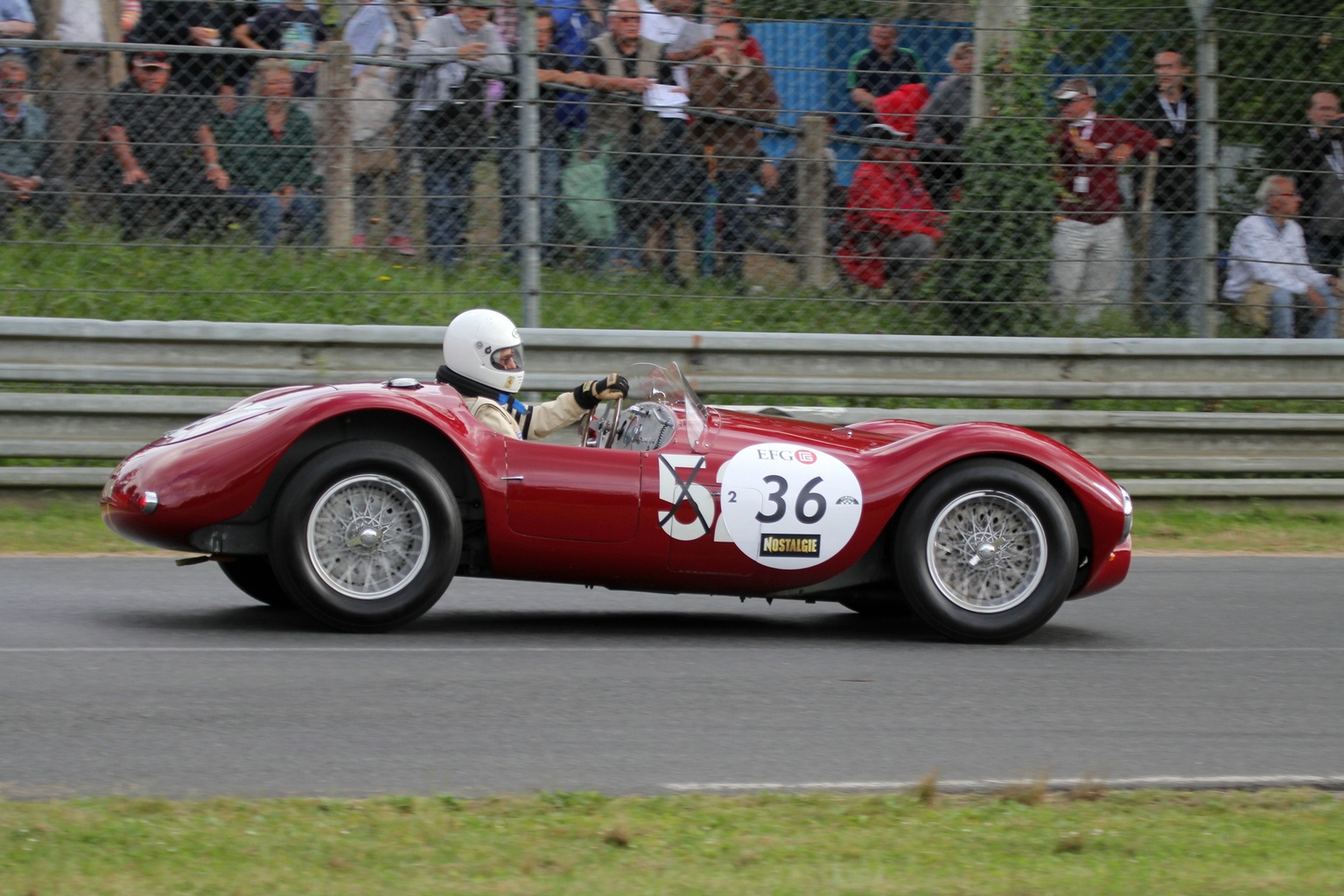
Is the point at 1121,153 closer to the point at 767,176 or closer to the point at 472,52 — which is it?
the point at 767,176

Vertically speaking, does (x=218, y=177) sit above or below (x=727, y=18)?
below

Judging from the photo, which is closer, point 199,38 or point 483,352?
point 483,352

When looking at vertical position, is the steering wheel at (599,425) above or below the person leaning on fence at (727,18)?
below

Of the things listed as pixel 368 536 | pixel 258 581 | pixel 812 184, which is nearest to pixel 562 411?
pixel 368 536

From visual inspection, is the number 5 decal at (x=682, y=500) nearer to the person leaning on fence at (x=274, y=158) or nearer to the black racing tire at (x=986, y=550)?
the black racing tire at (x=986, y=550)

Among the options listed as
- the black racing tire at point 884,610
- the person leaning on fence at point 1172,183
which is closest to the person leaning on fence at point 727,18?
the person leaning on fence at point 1172,183

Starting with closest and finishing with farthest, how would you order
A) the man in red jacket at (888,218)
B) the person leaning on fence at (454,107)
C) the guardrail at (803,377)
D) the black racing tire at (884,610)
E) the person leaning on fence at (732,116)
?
the black racing tire at (884,610)
the guardrail at (803,377)
the person leaning on fence at (454,107)
the person leaning on fence at (732,116)
the man in red jacket at (888,218)

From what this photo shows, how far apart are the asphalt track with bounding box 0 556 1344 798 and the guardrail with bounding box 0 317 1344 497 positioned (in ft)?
5.40

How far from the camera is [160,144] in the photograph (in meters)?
8.81

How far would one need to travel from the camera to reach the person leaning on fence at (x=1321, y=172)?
382 inches

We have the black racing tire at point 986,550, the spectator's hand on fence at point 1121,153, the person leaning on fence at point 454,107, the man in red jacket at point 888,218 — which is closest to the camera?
the black racing tire at point 986,550

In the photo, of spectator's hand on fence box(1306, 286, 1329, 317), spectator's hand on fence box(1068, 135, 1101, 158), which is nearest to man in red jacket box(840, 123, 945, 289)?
spectator's hand on fence box(1068, 135, 1101, 158)

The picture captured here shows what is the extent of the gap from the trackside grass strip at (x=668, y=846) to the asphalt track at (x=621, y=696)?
231mm

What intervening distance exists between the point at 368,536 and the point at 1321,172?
6643mm
